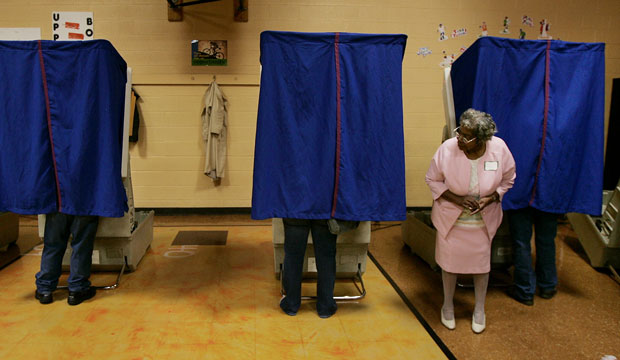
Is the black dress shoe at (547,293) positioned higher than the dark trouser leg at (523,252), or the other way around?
the dark trouser leg at (523,252)

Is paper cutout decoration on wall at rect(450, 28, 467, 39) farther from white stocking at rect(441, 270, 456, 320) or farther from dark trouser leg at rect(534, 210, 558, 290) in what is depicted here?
white stocking at rect(441, 270, 456, 320)

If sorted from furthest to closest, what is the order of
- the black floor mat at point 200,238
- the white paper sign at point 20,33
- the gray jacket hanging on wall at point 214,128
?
the gray jacket hanging on wall at point 214,128 → the white paper sign at point 20,33 → the black floor mat at point 200,238

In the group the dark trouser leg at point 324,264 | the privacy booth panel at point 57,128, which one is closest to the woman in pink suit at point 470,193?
the dark trouser leg at point 324,264

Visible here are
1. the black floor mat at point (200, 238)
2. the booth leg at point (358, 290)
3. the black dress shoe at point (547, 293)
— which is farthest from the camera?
the black floor mat at point (200, 238)

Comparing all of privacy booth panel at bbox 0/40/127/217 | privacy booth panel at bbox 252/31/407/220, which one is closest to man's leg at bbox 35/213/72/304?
privacy booth panel at bbox 0/40/127/217

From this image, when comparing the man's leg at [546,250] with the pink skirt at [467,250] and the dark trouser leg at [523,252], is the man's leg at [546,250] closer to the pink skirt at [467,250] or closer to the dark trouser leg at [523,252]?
the dark trouser leg at [523,252]

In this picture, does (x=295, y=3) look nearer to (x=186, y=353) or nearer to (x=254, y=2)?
(x=254, y=2)

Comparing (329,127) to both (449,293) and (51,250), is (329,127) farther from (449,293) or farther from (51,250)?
(51,250)

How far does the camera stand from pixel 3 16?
4305 millimetres

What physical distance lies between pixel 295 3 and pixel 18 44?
2.99 m

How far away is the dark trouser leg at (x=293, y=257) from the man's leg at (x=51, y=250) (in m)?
1.35

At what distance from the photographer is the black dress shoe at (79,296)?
235 cm

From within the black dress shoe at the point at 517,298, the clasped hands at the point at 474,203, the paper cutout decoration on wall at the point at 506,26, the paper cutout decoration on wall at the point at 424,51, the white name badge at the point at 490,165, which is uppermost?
the paper cutout decoration on wall at the point at 506,26

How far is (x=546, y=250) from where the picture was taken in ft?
8.40
